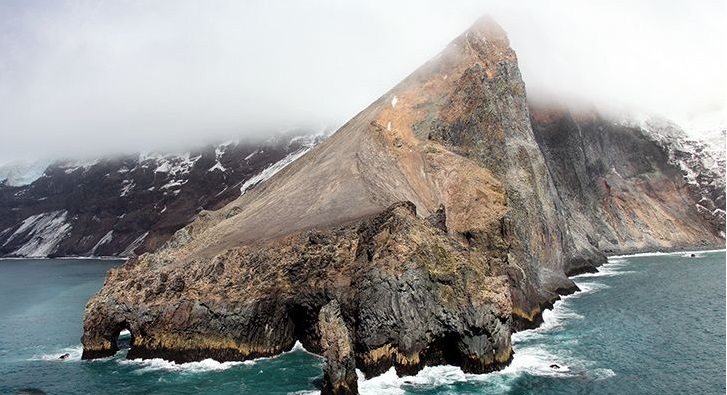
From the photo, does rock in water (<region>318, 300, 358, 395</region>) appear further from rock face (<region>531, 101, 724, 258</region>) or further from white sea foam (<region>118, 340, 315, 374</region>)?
rock face (<region>531, 101, 724, 258</region>)

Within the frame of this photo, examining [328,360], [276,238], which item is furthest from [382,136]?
[328,360]

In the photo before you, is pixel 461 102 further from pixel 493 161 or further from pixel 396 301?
pixel 396 301

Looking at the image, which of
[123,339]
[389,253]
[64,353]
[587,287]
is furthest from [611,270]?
[64,353]

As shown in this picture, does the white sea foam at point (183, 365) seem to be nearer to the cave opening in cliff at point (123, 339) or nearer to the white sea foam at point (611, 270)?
the cave opening in cliff at point (123, 339)

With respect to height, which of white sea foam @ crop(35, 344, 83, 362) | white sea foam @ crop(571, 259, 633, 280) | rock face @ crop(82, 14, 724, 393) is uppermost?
rock face @ crop(82, 14, 724, 393)

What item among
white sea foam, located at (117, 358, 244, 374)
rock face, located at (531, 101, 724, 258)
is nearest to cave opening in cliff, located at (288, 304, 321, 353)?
white sea foam, located at (117, 358, 244, 374)

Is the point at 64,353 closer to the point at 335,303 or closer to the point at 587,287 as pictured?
the point at 335,303

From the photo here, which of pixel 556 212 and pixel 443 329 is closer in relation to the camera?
pixel 443 329
